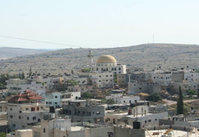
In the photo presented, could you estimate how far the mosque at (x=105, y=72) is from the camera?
79.2m

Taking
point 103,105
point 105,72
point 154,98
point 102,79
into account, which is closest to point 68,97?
point 154,98

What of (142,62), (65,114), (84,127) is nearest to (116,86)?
(65,114)

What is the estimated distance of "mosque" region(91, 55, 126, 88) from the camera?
79188 mm

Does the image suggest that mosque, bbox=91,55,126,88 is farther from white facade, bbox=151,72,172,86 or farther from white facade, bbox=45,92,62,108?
white facade, bbox=45,92,62,108

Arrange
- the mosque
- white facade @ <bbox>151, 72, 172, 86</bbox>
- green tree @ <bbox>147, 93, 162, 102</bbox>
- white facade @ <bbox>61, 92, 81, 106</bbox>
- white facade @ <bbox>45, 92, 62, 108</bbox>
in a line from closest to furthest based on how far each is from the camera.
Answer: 1. white facade @ <bbox>45, 92, 62, 108</bbox>
2. white facade @ <bbox>61, 92, 81, 106</bbox>
3. green tree @ <bbox>147, 93, 162, 102</bbox>
4. white facade @ <bbox>151, 72, 172, 86</bbox>
5. the mosque

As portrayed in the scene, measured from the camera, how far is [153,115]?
43.0m

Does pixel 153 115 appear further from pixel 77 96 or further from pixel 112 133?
pixel 77 96

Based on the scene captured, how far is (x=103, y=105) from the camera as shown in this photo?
48.6 metres

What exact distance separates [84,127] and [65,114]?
10.5 meters

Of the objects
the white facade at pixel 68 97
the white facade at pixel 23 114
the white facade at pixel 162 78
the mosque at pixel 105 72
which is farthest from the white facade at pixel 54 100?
the white facade at pixel 162 78

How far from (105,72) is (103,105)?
33.3 metres

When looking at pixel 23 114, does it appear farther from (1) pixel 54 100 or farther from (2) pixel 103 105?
(1) pixel 54 100

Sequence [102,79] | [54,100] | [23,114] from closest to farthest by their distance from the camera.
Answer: [23,114] → [54,100] → [102,79]

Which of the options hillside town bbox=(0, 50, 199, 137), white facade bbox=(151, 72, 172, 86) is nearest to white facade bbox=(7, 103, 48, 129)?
hillside town bbox=(0, 50, 199, 137)
